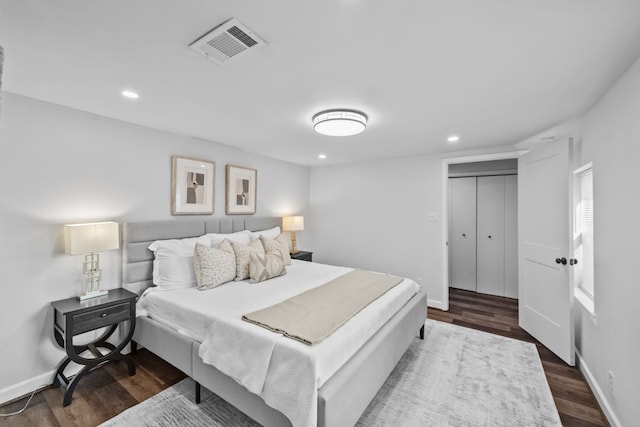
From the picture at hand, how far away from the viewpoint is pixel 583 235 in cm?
267

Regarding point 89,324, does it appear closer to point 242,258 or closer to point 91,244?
point 91,244

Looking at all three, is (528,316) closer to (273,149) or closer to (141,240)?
(273,149)

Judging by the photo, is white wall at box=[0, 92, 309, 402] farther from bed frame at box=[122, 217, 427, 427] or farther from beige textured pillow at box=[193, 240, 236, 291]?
beige textured pillow at box=[193, 240, 236, 291]

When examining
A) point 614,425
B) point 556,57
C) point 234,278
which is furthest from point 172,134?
point 614,425

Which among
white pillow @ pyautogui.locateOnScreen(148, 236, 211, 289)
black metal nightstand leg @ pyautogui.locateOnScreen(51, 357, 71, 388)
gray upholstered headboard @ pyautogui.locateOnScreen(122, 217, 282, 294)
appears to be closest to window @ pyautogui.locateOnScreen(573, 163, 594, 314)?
white pillow @ pyautogui.locateOnScreen(148, 236, 211, 289)

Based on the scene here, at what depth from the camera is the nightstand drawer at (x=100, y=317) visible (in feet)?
6.75

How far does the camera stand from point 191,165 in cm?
318

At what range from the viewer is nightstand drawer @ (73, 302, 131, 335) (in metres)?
2.06

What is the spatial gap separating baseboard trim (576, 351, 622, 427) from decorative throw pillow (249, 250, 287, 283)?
9.11 feet

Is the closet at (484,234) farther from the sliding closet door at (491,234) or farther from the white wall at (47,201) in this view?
the white wall at (47,201)

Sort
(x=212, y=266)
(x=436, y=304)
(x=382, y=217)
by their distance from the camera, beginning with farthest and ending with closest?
1. (x=382, y=217)
2. (x=436, y=304)
3. (x=212, y=266)

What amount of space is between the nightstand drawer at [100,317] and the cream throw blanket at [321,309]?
47.3 inches

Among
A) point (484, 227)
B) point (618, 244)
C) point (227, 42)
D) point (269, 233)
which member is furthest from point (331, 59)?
point (484, 227)

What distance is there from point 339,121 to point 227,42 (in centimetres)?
107
